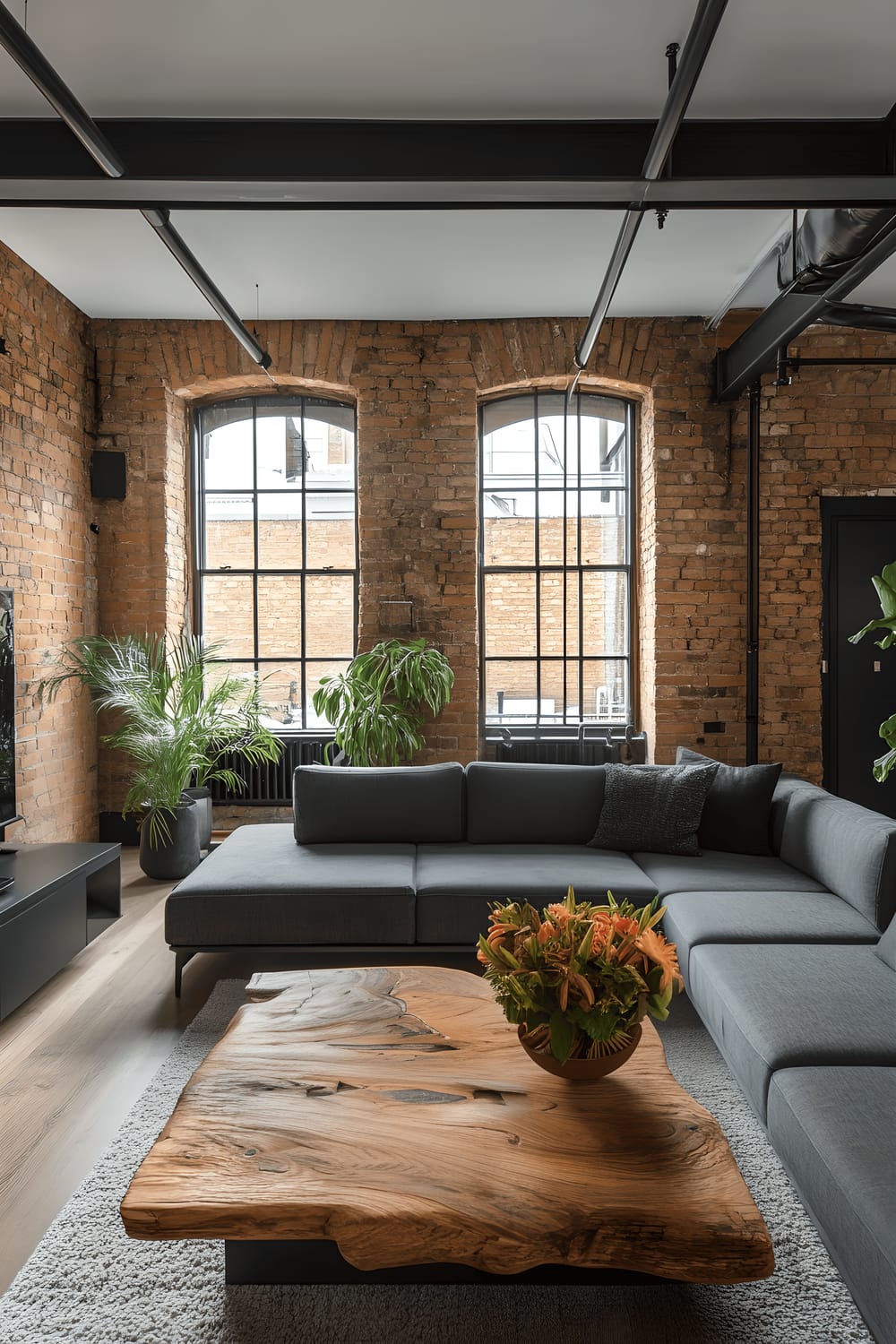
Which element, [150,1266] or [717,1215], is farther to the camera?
[150,1266]

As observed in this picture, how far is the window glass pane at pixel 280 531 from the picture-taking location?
6.38m

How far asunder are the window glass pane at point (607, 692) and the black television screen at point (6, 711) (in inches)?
150

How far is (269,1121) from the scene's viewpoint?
5.75 feet

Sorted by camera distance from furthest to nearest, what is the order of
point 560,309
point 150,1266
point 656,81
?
point 560,309, point 656,81, point 150,1266

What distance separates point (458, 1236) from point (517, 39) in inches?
141

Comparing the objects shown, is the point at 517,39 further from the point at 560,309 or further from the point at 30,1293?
the point at 30,1293

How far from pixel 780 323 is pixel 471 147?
6.84 ft

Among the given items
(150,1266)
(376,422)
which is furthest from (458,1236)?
(376,422)

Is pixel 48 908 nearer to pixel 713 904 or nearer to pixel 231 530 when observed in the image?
pixel 713 904

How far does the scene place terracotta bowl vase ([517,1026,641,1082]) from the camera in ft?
6.24

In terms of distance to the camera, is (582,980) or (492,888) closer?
(582,980)

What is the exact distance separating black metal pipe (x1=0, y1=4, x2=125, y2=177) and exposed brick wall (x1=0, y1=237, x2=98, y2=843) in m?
2.10

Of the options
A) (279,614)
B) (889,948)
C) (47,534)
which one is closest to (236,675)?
(279,614)

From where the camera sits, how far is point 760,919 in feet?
9.96
